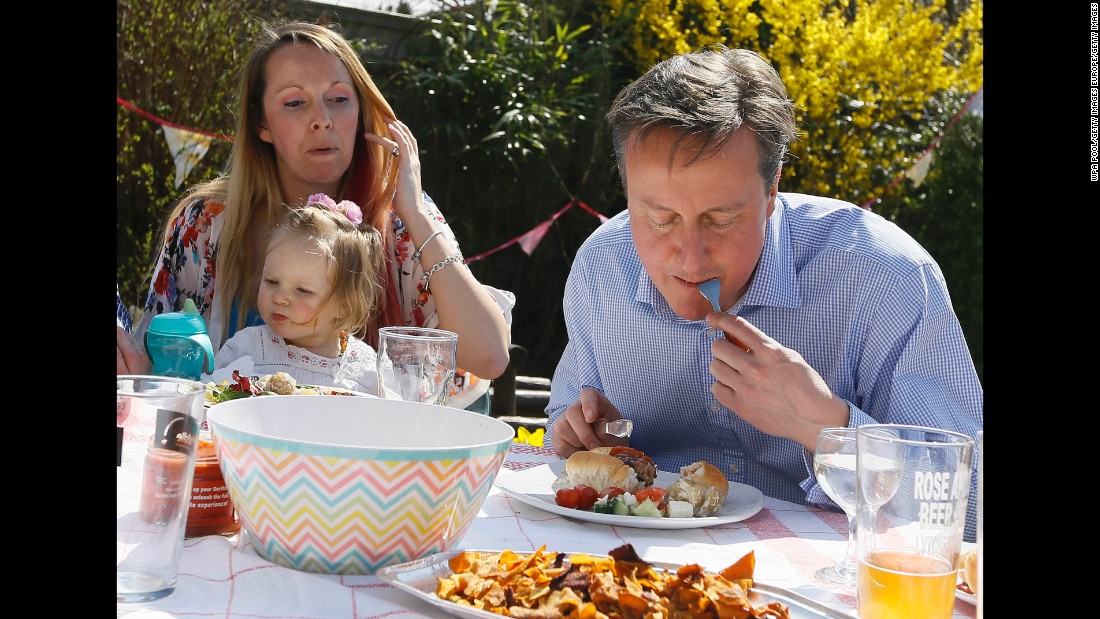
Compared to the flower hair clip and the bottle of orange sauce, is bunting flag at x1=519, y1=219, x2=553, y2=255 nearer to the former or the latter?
the flower hair clip

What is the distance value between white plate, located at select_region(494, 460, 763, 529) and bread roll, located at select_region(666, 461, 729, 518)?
0.02 m

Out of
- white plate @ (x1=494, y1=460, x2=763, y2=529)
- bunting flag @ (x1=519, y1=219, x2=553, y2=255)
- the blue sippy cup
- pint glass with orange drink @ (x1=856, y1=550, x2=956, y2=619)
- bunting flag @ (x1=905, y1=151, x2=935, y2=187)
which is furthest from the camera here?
bunting flag @ (x1=905, y1=151, x2=935, y2=187)

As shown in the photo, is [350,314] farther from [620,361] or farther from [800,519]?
[800,519]

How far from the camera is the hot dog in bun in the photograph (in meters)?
1.45

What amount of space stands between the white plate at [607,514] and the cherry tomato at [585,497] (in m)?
0.02

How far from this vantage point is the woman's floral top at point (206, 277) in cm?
261

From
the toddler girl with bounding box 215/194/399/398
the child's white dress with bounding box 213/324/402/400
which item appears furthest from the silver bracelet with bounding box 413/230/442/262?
the child's white dress with bounding box 213/324/402/400

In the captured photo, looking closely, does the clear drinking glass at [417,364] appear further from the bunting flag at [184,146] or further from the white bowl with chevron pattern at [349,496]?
the bunting flag at [184,146]

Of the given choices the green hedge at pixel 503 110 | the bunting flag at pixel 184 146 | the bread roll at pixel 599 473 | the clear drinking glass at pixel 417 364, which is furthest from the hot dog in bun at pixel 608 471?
the green hedge at pixel 503 110

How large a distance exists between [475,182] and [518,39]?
100cm

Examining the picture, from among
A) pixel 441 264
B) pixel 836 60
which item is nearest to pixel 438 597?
pixel 441 264

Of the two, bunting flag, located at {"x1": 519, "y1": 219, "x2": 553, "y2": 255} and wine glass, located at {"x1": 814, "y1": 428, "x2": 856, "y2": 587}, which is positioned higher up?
bunting flag, located at {"x1": 519, "y1": 219, "x2": 553, "y2": 255}

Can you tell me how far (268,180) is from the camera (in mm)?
2734
